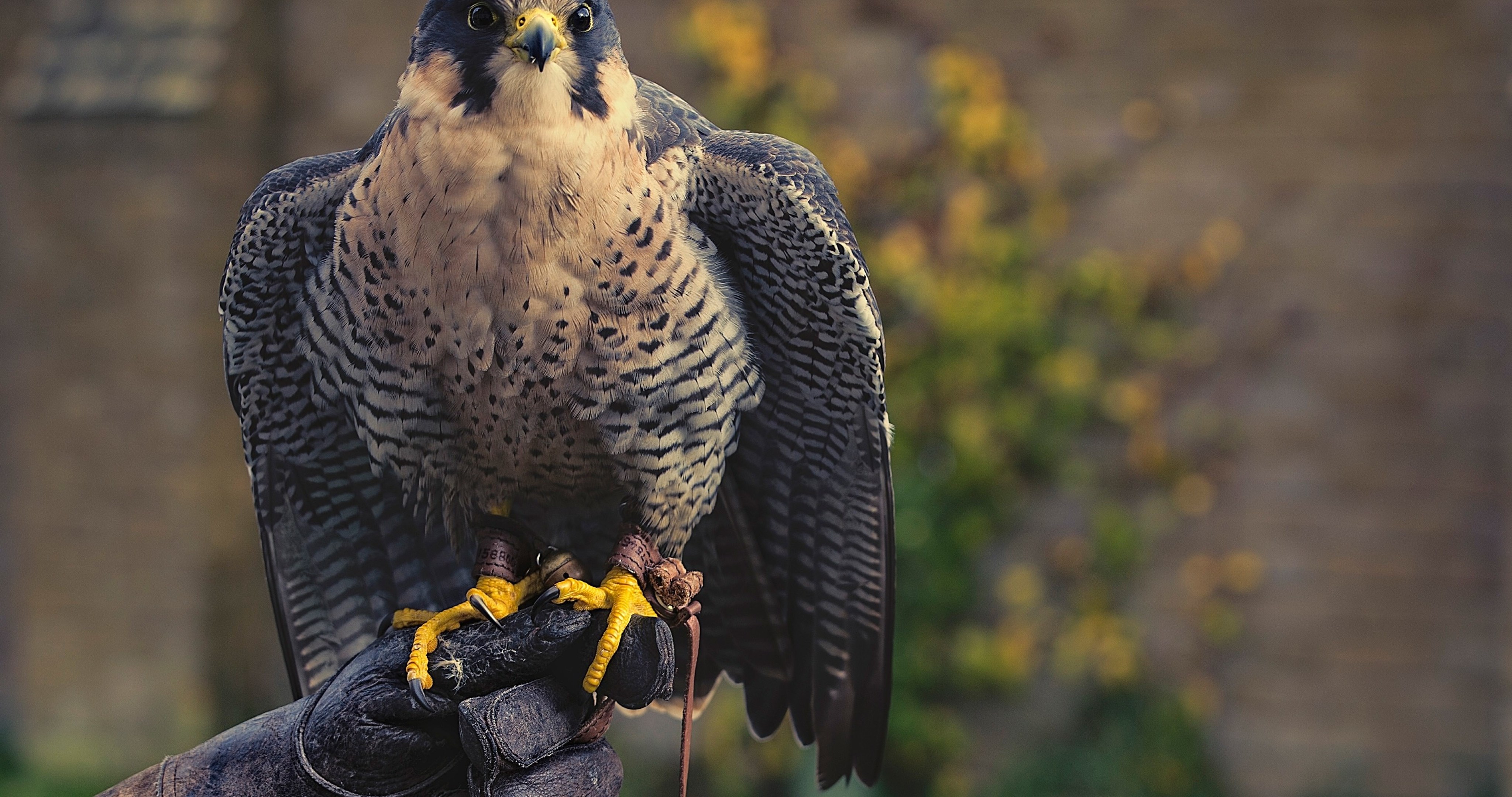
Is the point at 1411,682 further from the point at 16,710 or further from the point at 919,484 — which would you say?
the point at 16,710

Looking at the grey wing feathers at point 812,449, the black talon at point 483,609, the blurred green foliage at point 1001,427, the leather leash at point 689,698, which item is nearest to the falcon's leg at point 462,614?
the black talon at point 483,609

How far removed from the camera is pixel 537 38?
1244 mm

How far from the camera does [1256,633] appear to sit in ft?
12.3

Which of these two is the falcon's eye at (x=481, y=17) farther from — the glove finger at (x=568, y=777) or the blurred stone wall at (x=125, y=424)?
the blurred stone wall at (x=125, y=424)

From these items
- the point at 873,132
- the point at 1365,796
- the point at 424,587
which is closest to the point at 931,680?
the point at 1365,796

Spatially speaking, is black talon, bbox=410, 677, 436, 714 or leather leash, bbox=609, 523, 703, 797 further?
leather leash, bbox=609, 523, 703, 797

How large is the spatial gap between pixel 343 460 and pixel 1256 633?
10.5 feet

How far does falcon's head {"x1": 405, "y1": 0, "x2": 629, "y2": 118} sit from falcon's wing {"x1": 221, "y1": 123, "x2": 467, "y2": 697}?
199mm

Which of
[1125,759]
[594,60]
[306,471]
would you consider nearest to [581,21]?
[594,60]

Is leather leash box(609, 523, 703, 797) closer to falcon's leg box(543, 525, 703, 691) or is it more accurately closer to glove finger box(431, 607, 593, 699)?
falcon's leg box(543, 525, 703, 691)

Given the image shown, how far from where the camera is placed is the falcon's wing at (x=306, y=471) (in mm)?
1580

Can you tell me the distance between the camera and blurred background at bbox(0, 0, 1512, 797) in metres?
3.60

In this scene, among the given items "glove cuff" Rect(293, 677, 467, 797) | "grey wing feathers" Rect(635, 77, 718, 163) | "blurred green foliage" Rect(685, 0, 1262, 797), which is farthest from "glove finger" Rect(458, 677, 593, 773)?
"blurred green foliage" Rect(685, 0, 1262, 797)

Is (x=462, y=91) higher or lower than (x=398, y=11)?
lower
